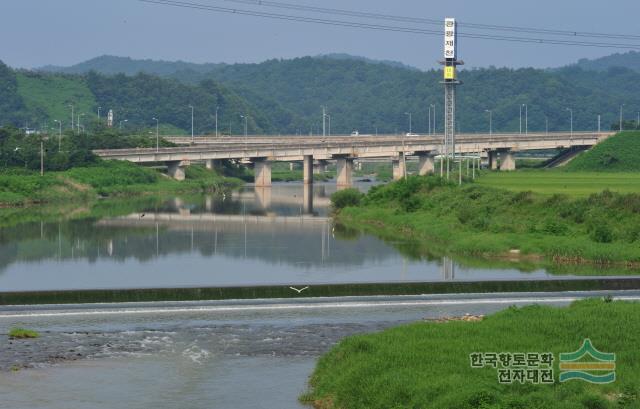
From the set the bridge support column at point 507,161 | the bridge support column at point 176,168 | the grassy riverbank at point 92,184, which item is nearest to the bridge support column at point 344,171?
the grassy riverbank at point 92,184

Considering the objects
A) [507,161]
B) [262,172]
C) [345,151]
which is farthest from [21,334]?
[507,161]

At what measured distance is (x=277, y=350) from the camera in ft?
105

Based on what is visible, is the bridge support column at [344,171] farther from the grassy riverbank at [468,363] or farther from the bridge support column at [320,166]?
the grassy riverbank at [468,363]

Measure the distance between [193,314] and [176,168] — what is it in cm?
9200

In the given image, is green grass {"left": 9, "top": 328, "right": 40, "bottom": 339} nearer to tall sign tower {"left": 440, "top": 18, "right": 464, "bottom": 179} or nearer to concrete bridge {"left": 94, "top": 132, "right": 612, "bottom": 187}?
tall sign tower {"left": 440, "top": 18, "right": 464, "bottom": 179}

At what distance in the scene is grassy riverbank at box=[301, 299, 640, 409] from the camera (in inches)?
910

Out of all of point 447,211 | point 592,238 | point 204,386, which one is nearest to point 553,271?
point 592,238

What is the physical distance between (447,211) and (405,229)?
273 centimetres

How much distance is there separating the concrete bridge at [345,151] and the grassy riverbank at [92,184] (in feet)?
8.83

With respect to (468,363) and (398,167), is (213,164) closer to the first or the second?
(398,167)

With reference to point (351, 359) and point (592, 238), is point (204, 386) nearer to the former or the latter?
point (351, 359)

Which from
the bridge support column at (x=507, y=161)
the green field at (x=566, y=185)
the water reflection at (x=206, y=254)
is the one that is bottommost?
the water reflection at (x=206, y=254)

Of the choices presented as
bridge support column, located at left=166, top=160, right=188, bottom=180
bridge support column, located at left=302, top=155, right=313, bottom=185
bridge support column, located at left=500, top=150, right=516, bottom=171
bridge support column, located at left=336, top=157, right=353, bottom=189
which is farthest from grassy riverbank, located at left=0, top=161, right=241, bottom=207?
bridge support column, located at left=500, top=150, right=516, bottom=171

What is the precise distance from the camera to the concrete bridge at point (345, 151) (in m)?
127
